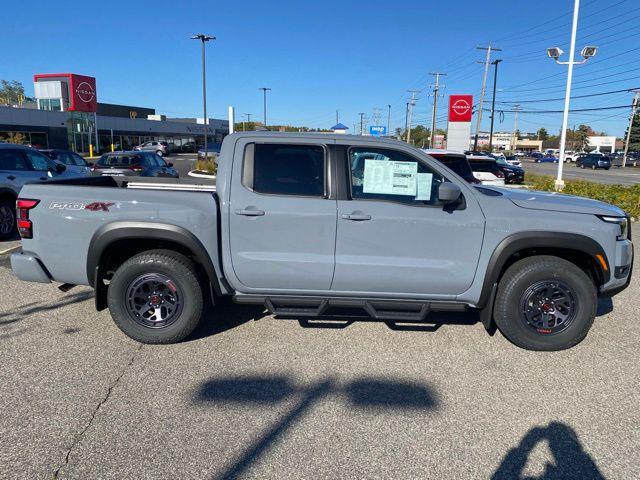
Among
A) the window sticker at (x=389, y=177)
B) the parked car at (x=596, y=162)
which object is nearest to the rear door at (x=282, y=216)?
the window sticker at (x=389, y=177)

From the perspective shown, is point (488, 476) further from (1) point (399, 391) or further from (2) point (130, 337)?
(2) point (130, 337)

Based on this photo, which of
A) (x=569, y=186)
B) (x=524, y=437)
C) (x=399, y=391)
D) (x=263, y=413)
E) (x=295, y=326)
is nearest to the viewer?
(x=524, y=437)

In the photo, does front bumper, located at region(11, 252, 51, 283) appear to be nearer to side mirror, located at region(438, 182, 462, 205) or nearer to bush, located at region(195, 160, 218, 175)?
side mirror, located at region(438, 182, 462, 205)

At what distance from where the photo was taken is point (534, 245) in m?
4.01

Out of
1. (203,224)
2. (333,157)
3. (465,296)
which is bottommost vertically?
(465,296)

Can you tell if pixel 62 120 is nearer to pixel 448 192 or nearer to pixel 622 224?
pixel 448 192

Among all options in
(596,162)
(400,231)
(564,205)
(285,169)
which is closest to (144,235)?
(285,169)

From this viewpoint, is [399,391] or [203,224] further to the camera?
[203,224]

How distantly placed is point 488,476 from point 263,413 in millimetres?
1446

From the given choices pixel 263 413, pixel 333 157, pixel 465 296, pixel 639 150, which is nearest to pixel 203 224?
pixel 333 157

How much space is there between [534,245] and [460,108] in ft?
74.8

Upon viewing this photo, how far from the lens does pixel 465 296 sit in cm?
414

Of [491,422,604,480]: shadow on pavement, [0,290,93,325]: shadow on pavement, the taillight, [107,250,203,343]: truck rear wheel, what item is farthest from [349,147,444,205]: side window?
[0,290,93,325]: shadow on pavement

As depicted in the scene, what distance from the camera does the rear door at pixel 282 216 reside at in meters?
4.00
